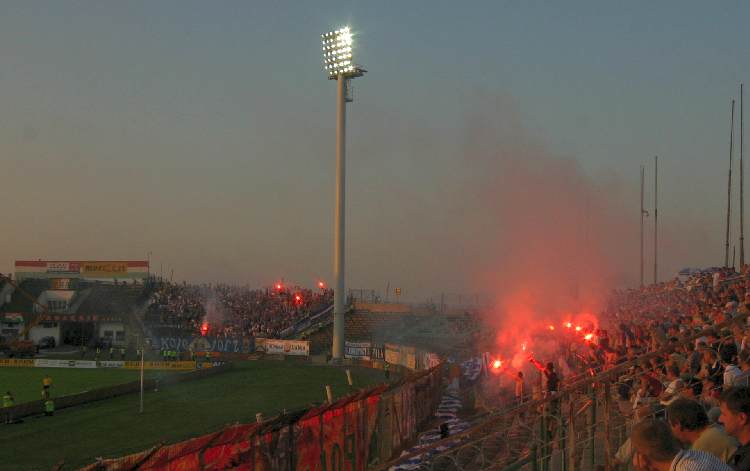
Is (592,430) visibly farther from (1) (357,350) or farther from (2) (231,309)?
(2) (231,309)

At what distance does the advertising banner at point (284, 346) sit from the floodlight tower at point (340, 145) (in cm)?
408

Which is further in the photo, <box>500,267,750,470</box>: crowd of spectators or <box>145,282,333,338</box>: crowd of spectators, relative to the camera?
<box>145,282,333,338</box>: crowd of spectators

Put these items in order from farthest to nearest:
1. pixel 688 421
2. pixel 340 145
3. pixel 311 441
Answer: pixel 340 145
pixel 311 441
pixel 688 421

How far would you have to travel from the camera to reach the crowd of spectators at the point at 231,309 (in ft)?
208

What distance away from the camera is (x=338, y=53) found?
51219mm

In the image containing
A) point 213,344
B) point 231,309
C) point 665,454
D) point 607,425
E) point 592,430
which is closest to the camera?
point 665,454

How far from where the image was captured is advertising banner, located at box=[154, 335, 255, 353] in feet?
184

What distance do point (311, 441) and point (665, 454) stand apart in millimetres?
7808

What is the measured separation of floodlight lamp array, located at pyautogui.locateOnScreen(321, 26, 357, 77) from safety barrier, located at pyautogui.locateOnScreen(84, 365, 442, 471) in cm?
3616

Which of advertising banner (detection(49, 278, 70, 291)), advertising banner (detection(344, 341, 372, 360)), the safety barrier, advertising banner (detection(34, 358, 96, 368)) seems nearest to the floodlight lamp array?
advertising banner (detection(344, 341, 372, 360))

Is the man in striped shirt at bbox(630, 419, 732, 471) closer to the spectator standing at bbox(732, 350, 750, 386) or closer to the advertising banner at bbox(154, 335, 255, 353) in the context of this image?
the spectator standing at bbox(732, 350, 750, 386)

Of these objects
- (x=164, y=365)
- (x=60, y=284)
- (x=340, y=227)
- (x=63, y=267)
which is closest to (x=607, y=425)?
(x=340, y=227)

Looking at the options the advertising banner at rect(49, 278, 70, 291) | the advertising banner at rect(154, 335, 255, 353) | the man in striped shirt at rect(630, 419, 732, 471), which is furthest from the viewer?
the advertising banner at rect(49, 278, 70, 291)

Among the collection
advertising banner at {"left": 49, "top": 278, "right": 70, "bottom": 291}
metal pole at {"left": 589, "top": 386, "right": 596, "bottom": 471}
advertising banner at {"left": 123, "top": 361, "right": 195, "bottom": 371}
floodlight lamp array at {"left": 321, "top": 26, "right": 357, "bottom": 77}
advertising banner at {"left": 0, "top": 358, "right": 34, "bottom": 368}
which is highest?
floodlight lamp array at {"left": 321, "top": 26, "right": 357, "bottom": 77}
